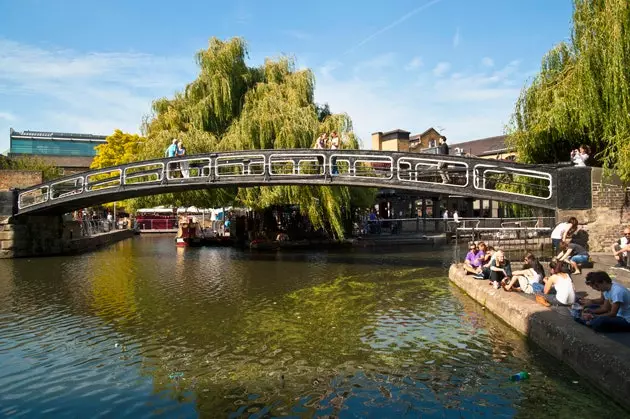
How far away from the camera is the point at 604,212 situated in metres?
13.7

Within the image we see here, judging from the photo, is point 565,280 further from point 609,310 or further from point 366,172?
point 366,172

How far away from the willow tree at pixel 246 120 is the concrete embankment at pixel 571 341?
13.2 m

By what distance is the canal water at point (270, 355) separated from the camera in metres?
5.50

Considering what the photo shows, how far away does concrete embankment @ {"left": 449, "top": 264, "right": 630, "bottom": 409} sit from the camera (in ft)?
17.5

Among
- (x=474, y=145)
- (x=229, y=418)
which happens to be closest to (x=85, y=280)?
(x=229, y=418)

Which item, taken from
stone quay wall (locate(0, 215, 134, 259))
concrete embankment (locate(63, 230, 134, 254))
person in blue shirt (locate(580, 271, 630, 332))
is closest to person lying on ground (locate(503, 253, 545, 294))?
person in blue shirt (locate(580, 271, 630, 332))

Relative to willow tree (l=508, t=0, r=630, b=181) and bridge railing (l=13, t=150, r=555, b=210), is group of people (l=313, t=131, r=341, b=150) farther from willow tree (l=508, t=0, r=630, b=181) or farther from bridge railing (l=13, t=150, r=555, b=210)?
willow tree (l=508, t=0, r=630, b=181)

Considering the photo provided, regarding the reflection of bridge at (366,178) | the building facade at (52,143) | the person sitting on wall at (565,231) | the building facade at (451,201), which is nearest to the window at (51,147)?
the building facade at (52,143)

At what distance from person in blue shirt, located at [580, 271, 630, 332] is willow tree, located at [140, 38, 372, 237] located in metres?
15.3

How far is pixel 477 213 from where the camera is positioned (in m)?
54.8

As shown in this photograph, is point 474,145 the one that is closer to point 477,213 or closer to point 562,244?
point 477,213

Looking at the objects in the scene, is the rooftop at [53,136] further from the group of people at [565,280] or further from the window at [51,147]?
the group of people at [565,280]

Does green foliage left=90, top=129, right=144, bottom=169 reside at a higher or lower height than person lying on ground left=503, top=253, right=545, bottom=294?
higher

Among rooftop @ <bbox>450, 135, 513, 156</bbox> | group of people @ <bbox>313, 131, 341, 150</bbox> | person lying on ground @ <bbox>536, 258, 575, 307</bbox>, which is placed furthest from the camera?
rooftop @ <bbox>450, 135, 513, 156</bbox>
